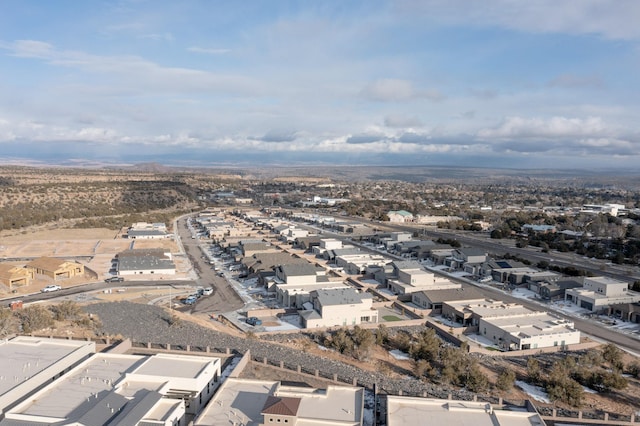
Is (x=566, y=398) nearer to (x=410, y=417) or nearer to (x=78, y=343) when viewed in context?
(x=410, y=417)

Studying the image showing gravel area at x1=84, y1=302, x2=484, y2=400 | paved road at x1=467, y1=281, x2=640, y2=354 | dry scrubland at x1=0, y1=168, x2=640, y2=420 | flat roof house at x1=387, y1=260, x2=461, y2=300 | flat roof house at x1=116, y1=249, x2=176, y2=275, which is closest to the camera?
gravel area at x1=84, y1=302, x2=484, y2=400

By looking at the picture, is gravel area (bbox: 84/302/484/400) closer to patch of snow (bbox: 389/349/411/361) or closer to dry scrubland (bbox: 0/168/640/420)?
dry scrubland (bbox: 0/168/640/420)

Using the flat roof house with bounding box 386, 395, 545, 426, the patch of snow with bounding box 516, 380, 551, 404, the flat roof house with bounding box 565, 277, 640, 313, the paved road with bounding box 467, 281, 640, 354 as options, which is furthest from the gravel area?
the flat roof house with bounding box 565, 277, 640, 313

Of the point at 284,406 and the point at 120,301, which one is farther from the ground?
the point at 284,406

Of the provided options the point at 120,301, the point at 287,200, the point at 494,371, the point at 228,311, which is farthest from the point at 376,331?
the point at 287,200

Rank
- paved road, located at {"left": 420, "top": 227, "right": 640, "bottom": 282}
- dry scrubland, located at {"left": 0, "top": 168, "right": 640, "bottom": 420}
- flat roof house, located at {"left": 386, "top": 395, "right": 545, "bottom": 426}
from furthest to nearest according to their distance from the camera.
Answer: paved road, located at {"left": 420, "top": 227, "right": 640, "bottom": 282}
dry scrubland, located at {"left": 0, "top": 168, "right": 640, "bottom": 420}
flat roof house, located at {"left": 386, "top": 395, "right": 545, "bottom": 426}

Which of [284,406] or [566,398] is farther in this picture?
[566,398]

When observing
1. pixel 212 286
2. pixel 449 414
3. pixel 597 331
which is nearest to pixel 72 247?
pixel 212 286

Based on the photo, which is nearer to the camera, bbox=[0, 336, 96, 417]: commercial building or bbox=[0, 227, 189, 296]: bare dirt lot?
bbox=[0, 336, 96, 417]: commercial building
